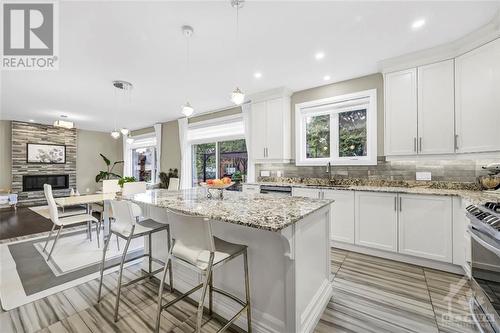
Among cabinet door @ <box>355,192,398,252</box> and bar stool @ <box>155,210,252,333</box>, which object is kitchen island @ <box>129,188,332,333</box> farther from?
A: cabinet door @ <box>355,192,398,252</box>

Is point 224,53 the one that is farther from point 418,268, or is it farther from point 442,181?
point 418,268

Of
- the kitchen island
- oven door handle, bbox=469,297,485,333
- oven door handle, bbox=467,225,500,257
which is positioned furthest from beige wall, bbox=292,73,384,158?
the kitchen island

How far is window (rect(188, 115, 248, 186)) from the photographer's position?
517 cm

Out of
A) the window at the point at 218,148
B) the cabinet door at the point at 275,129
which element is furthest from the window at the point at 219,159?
the cabinet door at the point at 275,129

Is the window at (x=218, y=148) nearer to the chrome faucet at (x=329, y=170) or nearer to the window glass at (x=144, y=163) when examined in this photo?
the chrome faucet at (x=329, y=170)

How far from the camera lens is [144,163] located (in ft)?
26.7

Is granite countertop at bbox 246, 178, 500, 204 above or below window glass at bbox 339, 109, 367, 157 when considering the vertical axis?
below

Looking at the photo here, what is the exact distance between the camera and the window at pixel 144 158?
25.2ft

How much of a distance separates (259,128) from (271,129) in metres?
0.29

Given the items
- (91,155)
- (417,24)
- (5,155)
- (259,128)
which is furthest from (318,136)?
(5,155)

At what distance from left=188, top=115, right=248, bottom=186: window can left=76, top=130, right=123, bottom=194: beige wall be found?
487cm

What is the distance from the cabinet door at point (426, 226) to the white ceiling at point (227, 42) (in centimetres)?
192

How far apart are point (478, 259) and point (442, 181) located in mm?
1604

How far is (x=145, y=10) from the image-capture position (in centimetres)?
203
